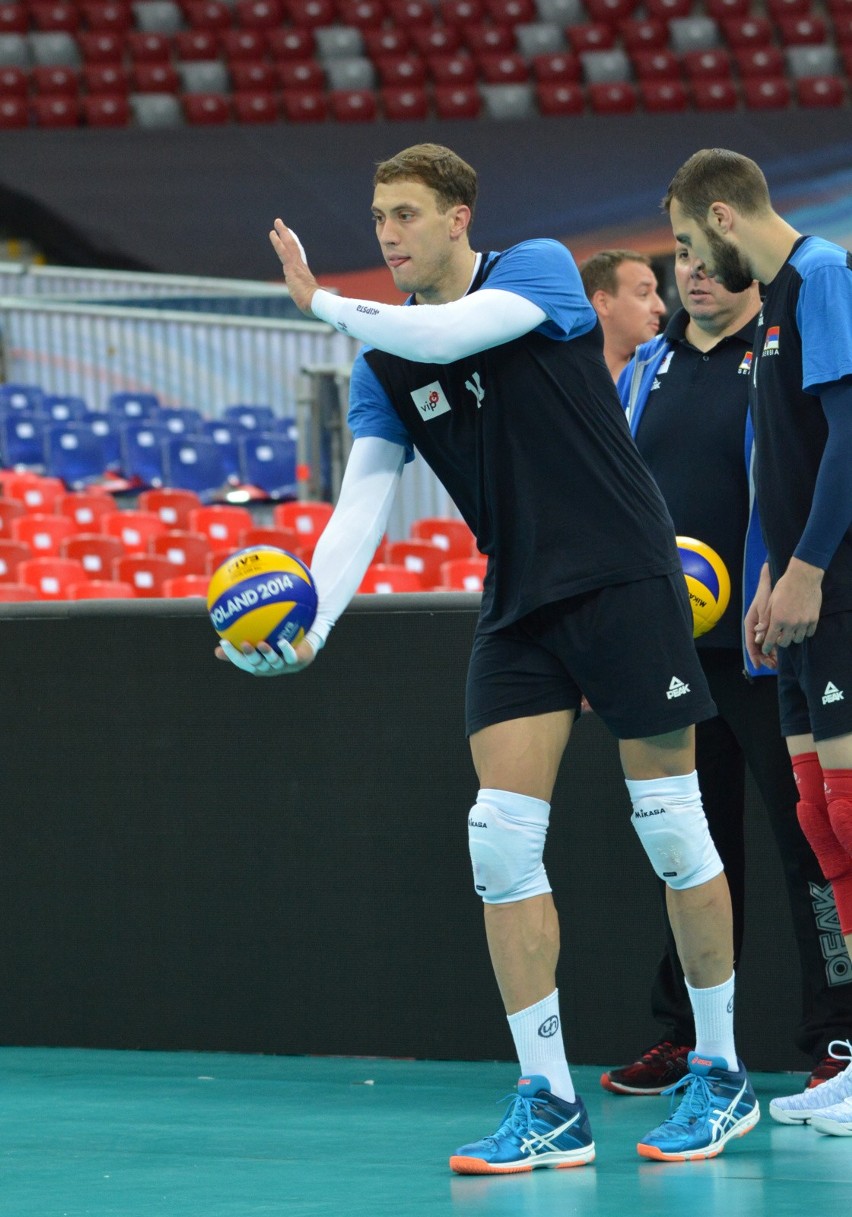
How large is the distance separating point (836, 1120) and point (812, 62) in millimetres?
19339

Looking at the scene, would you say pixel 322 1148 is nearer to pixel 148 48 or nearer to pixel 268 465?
pixel 268 465

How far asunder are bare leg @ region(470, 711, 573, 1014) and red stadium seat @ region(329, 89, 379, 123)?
1793cm

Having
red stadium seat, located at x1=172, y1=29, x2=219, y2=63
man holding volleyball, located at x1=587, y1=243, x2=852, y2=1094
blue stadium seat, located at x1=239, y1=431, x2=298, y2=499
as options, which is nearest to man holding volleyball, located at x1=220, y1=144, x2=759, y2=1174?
man holding volleyball, located at x1=587, y1=243, x2=852, y2=1094

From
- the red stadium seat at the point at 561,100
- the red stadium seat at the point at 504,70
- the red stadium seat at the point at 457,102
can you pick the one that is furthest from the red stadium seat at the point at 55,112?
the red stadium seat at the point at 561,100

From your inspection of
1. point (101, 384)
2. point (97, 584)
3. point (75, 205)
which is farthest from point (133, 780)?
point (75, 205)

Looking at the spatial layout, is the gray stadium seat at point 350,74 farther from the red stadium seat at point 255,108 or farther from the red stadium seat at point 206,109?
the red stadium seat at point 206,109

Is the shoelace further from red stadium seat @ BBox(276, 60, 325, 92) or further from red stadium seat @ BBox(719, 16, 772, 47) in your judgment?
red stadium seat @ BBox(719, 16, 772, 47)

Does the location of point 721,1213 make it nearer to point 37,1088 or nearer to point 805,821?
point 805,821

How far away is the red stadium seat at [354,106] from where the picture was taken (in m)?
20.4

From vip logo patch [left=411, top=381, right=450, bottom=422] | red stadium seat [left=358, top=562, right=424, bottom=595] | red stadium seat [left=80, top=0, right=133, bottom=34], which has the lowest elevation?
red stadium seat [left=358, top=562, right=424, bottom=595]

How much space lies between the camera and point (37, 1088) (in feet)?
13.6

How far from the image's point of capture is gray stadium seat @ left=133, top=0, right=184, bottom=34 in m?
21.4

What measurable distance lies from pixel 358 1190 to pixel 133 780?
1.73 m

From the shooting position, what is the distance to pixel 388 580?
26.2 feet
